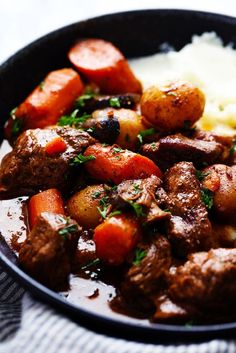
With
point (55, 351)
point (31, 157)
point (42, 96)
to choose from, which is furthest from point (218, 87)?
point (55, 351)

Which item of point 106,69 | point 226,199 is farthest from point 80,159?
point 106,69

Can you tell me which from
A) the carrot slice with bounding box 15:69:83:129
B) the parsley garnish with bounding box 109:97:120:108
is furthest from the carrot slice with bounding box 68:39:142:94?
the parsley garnish with bounding box 109:97:120:108

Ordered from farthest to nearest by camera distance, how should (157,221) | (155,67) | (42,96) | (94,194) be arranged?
(155,67), (42,96), (94,194), (157,221)

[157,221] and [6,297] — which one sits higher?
[157,221]

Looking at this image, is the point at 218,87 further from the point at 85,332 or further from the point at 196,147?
the point at 85,332

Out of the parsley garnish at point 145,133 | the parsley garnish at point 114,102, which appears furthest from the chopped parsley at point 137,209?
the parsley garnish at point 114,102

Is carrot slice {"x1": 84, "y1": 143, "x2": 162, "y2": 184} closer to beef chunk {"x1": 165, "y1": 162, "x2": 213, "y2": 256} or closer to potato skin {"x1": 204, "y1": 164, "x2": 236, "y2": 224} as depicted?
beef chunk {"x1": 165, "y1": 162, "x2": 213, "y2": 256}
